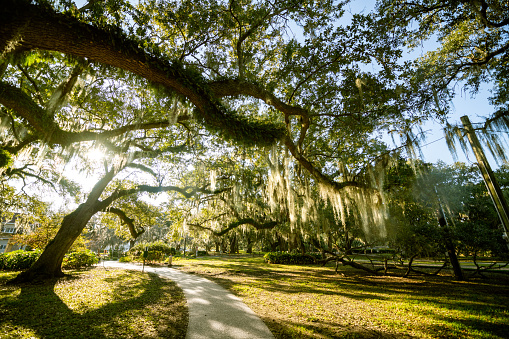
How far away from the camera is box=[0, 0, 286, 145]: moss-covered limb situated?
206 cm

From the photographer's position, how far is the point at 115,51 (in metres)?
2.76

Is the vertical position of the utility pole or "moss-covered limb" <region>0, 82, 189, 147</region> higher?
"moss-covered limb" <region>0, 82, 189, 147</region>

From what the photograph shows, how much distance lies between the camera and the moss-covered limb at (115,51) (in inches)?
81.0

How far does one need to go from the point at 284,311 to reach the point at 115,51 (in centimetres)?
563

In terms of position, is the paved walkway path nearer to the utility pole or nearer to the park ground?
the park ground

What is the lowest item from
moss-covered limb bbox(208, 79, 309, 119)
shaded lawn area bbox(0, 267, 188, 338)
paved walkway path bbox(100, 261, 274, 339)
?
paved walkway path bbox(100, 261, 274, 339)

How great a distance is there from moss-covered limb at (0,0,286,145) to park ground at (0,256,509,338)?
11.5 feet

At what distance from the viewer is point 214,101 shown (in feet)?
11.3

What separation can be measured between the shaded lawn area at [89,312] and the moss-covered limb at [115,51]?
11.8ft

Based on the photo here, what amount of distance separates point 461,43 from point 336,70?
322cm

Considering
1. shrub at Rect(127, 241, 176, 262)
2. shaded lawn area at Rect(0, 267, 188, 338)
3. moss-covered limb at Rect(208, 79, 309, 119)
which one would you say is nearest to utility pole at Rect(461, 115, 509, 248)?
moss-covered limb at Rect(208, 79, 309, 119)

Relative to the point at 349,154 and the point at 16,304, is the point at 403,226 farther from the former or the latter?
the point at 16,304

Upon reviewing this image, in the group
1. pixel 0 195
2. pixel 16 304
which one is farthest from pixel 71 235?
pixel 0 195

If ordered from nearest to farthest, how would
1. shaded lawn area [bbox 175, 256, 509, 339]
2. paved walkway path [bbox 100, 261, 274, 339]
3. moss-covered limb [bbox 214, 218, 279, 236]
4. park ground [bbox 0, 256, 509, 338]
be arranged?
paved walkway path [bbox 100, 261, 274, 339] < park ground [bbox 0, 256, 509, 338] < shaded lawn area [bbox 175, 256, 509, 339] < moss-covered limb [bbox 214, 218, 279, 236]
